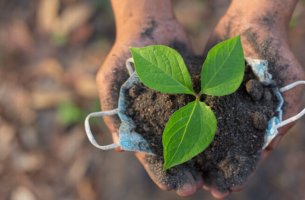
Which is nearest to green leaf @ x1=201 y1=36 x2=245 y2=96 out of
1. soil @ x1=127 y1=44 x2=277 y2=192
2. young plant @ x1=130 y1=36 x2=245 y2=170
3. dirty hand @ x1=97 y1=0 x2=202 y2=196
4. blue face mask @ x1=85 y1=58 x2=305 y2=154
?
young plant @ x1=130 y1=36 x2=245 y2=170

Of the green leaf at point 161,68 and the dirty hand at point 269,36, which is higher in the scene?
the green leaf at point 161,68

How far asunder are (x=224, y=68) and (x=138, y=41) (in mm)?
482

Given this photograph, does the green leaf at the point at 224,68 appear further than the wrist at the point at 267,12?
No

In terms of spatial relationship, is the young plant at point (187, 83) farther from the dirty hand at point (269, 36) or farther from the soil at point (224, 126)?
the dirty hand at point (269, 36)

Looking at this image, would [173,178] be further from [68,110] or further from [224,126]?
[68,110]

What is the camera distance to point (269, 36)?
62.2 inches

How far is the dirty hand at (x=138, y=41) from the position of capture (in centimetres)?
147

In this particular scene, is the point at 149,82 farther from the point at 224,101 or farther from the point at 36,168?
the point at 36,168

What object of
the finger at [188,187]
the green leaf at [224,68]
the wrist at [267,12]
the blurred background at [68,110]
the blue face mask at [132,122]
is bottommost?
the blurred background at [68,110]

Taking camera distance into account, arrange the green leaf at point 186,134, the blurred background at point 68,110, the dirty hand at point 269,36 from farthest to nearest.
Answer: the blurred background at point 68,110 < the dirty hand at point 269,36 < the green leaf at point 186,134

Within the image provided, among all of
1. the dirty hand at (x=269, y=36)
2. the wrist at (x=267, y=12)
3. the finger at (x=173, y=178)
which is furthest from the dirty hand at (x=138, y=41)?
the wrist at (x=267, y=12)

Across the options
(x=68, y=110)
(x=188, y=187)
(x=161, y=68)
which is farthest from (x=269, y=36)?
(x=68, y=110)

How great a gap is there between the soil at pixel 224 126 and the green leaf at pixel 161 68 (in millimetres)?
138

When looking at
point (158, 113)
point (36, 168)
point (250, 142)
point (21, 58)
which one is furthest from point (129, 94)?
point (21, 58)
